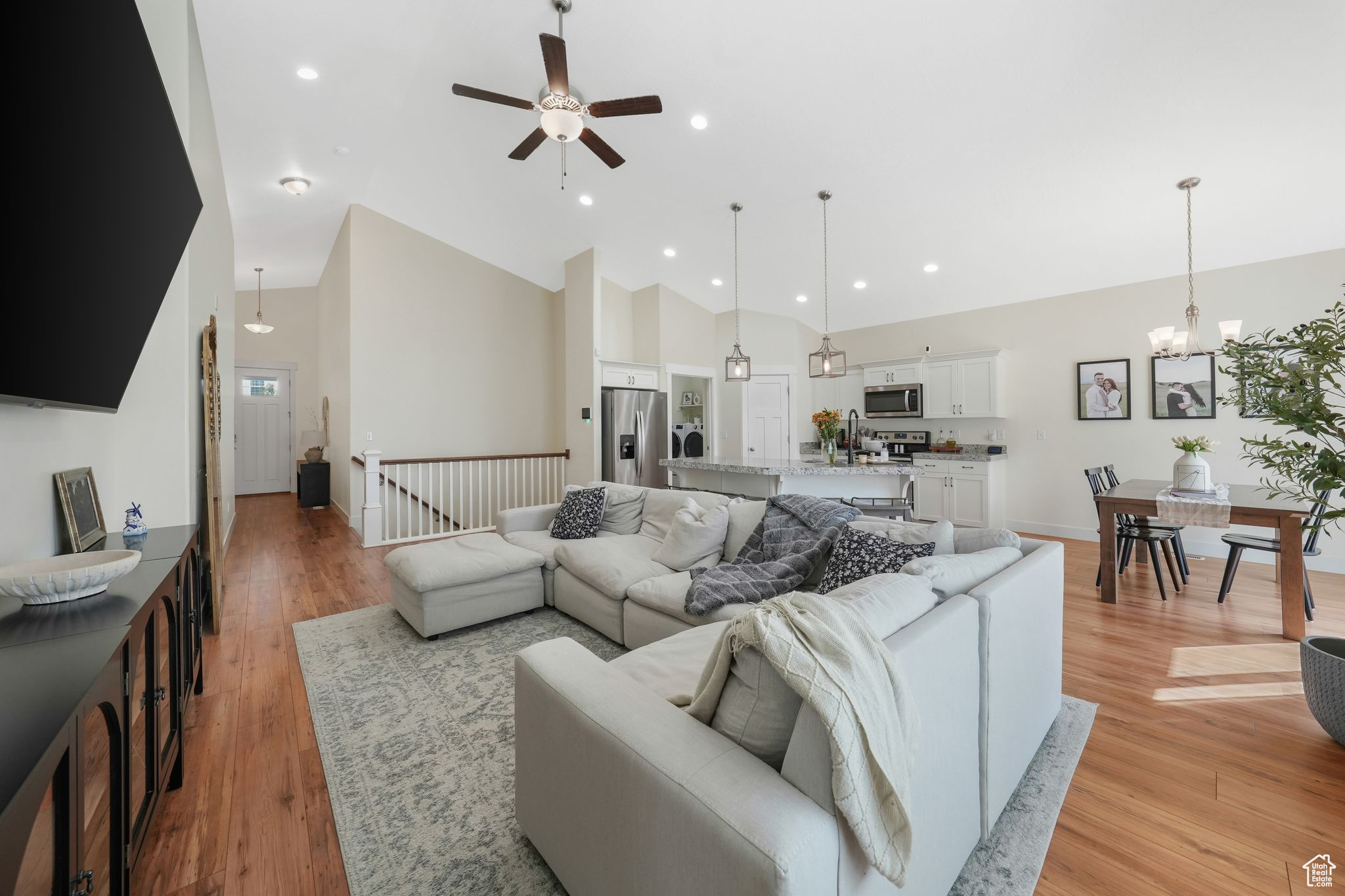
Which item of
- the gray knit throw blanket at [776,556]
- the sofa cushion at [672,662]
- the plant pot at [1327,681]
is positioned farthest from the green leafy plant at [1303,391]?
the sofa cushion at [672,662]

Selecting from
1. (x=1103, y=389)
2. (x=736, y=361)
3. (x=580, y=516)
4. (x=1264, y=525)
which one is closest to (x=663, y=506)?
(x=580, y=516)

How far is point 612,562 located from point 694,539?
47 centimetres

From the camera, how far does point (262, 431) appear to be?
28.4ft

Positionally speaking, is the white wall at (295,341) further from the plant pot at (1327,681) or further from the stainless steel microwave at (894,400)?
the plant pot at (1327,681)

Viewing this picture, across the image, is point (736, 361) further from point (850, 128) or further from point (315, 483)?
point (315, 483)

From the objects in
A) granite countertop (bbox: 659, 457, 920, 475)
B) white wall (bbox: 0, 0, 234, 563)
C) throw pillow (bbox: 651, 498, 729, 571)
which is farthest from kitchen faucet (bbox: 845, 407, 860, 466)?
white wall (bbox: 0, 0, 234, 563)

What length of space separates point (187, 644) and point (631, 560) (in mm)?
1877

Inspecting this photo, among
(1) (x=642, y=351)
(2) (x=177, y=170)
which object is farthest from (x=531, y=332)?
(2) (x=177, y=170)

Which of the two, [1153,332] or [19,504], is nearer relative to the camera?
[19,504]

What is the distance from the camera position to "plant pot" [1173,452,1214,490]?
141 inches

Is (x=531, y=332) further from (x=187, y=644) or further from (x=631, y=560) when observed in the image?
(x=187, y=644)

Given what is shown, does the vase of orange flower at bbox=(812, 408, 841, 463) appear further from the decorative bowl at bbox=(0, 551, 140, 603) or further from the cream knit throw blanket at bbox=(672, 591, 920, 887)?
the decorative bowl at bbox=(0, 551, 140, 603)

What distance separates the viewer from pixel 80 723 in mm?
851

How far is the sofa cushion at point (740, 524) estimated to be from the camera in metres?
3.04
